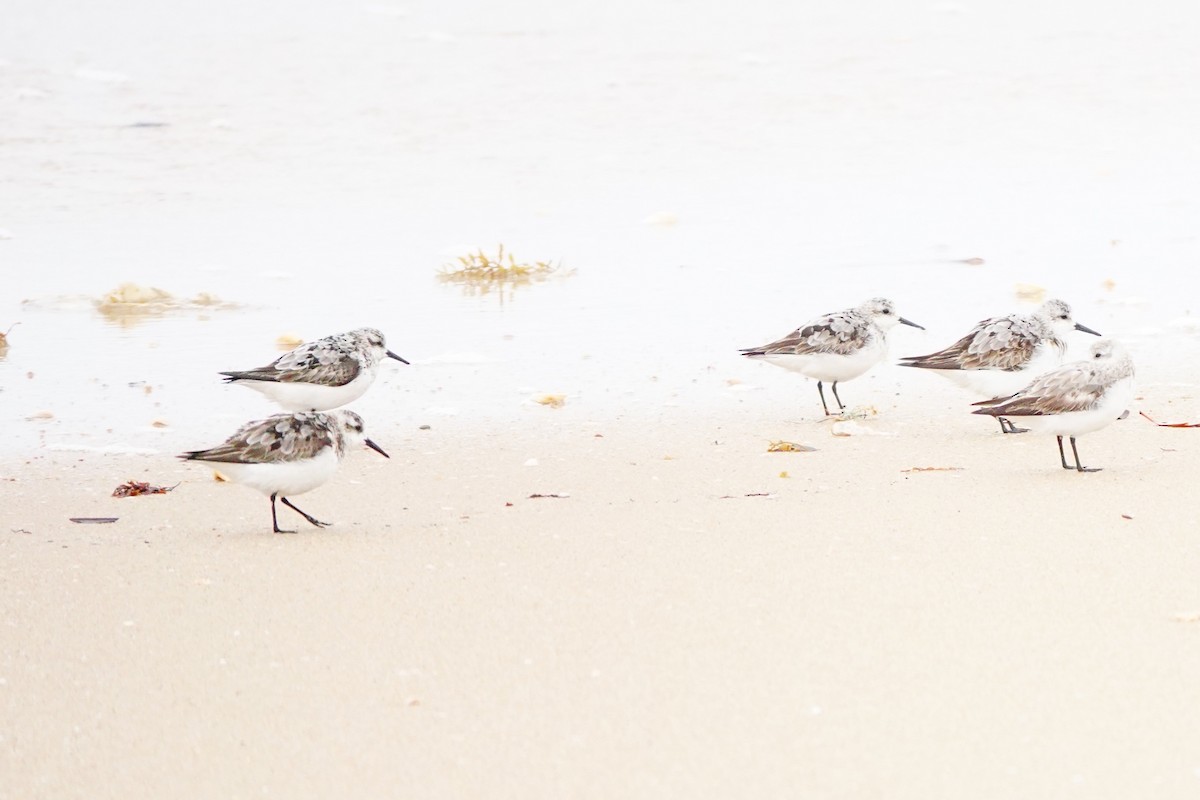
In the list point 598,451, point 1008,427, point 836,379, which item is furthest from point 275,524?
point 1008,427

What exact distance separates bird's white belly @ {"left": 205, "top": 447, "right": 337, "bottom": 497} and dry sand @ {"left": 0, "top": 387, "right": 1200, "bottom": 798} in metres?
0.19

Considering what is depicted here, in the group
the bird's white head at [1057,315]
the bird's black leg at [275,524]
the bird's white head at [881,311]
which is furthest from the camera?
the bird's white head at [881,311]

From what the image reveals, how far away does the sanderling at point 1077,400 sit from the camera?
6.29 meters

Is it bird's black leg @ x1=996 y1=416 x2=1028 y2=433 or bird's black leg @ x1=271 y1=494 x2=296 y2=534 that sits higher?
bird's black leg @ x1=271 y1=494 x2=296 y2=534

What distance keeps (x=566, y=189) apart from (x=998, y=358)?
22.5 ft

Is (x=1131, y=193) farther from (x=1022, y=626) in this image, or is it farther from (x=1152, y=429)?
(x=1022, y=626)

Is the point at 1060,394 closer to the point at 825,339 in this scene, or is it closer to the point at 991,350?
the point at 991,350

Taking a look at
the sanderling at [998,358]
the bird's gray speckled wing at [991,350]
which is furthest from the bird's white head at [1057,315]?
the bird's gray speckled wing at [991,350]

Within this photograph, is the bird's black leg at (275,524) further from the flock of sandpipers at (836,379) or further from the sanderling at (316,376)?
the sanderling at (316,376)

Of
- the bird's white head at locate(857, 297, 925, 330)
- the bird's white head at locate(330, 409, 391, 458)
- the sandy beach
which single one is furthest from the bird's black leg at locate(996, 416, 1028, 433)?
the bird's white head at locate(330, 409, 391, 458)

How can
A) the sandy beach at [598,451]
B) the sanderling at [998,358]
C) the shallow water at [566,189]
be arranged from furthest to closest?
the shallow water at [566,189] → the sanderling at [998,358] → the sandy beach at [598,451]

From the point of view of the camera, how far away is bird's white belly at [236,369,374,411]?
24.1 feet

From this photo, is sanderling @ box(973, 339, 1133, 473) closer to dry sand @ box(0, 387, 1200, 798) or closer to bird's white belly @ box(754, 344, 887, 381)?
dry sand @ box(0, 387, 1200, 798)

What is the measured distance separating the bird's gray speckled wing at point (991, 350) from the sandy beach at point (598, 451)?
293 millimetres
